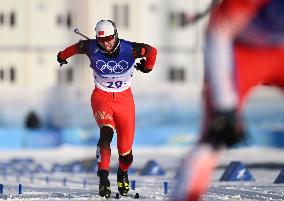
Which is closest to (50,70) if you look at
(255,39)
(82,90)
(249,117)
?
(82,90)

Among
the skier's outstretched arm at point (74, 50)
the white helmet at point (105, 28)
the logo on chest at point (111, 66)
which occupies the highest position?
the white helmet at point (105, 28)

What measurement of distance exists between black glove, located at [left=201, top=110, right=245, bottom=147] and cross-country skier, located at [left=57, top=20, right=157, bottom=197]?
5578 millimetres

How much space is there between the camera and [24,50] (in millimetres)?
54125

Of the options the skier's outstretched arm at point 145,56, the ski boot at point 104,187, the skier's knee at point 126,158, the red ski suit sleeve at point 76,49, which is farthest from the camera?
the skier's knee at point 126,158

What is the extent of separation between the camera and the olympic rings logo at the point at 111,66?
9.87 m

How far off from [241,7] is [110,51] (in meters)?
5.68

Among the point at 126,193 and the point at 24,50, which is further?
the point at 24,50

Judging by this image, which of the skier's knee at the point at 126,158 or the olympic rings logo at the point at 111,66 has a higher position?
the olympic rings logo at the point at 111,66

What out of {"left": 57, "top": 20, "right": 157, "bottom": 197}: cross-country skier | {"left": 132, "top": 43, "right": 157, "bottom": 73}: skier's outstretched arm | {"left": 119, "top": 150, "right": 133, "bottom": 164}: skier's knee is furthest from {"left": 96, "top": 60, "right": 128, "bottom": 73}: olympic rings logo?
{"left": 119, "top": 150, "right": 133, "bottom": 164}: skier's knee

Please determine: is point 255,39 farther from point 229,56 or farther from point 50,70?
point 50,70

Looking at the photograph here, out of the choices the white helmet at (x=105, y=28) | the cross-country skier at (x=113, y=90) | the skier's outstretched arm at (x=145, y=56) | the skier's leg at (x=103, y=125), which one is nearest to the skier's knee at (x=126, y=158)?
the cross-country skier at (x=113, y=90)

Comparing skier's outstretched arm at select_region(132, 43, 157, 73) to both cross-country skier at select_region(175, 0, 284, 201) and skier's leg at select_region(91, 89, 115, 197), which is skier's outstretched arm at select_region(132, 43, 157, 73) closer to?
skier's leg at select_region(91, 89, 115, 197)

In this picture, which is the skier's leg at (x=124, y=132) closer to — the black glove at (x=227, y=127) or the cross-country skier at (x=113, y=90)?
the cross-country skier at (x=113, y=90)

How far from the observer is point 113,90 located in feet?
33.1
